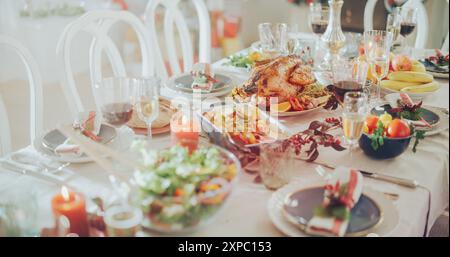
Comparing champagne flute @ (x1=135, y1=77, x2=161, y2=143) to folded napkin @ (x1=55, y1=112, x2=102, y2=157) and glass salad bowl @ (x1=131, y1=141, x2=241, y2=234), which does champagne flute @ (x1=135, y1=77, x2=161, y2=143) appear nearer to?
folded napkin @ (x1=55, y1=112, x2=102, y2=157)

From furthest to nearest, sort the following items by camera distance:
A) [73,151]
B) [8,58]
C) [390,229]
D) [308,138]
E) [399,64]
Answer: [8,58]
[399,64]
[308,138]
[73,151]
[390,229]

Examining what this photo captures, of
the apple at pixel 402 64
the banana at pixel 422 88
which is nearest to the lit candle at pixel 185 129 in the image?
the banana at pixel 422 88

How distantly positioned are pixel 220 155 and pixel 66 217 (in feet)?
1.04

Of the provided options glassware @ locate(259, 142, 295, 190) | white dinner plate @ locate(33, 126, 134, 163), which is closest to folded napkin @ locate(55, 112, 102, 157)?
white dinner plate @ locate(33, 126, 134, 163)

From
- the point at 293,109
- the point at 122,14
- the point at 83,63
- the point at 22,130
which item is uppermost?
the point at 122,14

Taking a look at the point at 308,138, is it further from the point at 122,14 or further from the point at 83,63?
the point at 83,63

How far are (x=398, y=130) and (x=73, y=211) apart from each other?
2.52 ft

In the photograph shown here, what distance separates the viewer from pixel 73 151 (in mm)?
1288

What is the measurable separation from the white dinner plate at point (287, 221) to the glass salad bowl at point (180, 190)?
11cm

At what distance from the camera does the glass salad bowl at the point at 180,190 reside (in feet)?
3.05

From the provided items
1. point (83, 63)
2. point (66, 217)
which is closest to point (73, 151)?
point (66, 217)

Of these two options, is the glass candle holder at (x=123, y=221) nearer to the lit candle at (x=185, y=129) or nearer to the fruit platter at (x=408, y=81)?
the lit candle at (x=185, y=129)

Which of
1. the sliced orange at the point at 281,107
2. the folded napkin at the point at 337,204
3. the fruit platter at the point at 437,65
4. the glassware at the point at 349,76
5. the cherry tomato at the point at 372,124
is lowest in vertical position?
the folded napkin at the point at 337,204

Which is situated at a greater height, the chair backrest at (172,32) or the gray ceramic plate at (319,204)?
the chair backrest at (172,32)
